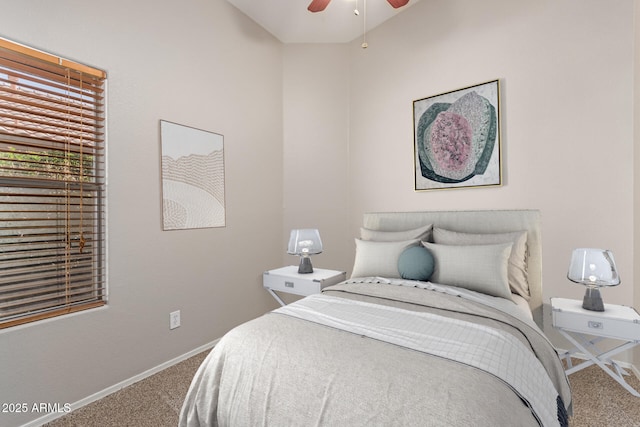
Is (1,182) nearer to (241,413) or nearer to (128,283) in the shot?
(128,283)

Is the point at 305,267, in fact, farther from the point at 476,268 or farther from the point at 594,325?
the point at 594,325

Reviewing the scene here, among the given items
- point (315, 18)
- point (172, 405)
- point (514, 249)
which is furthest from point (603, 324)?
point (315, 18)

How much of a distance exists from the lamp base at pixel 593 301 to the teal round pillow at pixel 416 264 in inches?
34.0

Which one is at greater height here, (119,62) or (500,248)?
(119,62)

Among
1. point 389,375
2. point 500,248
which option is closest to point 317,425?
point 389,375

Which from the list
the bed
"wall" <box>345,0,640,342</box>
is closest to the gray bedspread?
the bed

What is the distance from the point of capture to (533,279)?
86.1 inches

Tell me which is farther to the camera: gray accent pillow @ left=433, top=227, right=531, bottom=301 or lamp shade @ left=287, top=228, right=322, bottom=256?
lamp shade @ left=287, top=228, right=322, bottom=256

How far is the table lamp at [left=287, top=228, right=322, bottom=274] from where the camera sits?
2.80 m

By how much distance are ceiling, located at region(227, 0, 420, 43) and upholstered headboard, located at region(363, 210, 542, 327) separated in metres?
1.97

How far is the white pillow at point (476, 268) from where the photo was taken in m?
1.87

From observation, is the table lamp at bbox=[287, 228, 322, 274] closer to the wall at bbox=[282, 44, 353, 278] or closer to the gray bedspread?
the wall at bbox=[282, 44, 353, 278]

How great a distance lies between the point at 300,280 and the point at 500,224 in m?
1.56

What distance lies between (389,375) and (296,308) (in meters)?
0.70
